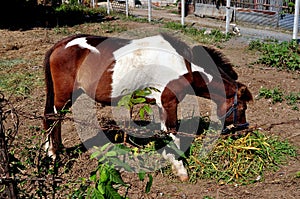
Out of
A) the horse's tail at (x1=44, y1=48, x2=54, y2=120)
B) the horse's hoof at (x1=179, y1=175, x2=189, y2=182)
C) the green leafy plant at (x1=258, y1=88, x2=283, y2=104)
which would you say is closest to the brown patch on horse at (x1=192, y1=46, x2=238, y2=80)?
the horse's hoof at (x1=179, y1=175, x2=189, y2=182)

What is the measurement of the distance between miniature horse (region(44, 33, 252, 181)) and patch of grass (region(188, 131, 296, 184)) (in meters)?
0.19

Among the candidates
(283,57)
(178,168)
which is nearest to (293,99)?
(283,57)

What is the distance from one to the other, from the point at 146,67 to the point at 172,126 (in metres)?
0.75

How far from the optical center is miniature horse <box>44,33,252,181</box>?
4520mm

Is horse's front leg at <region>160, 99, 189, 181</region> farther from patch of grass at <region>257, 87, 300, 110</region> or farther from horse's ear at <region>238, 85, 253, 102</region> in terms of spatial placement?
patch of grass at <region>257, 87, 300, 110</region>

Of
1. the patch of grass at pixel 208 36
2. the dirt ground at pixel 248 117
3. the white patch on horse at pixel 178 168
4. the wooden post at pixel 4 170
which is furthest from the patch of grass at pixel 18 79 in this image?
the patch of grass at pixel 208 36

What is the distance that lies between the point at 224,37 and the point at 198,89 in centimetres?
759

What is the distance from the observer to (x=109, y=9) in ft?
64.7

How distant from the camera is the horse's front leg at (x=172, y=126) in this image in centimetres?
442

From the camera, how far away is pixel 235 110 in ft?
14.8

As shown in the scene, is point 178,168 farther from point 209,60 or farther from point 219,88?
point 209,60

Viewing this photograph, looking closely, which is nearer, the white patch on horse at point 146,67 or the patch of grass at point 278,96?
the white patch on horse at point 146,67

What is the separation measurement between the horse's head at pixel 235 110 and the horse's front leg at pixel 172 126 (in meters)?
0.55

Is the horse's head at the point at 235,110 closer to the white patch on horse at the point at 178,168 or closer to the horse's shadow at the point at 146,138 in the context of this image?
the horse's shadow at the point at 146,138
